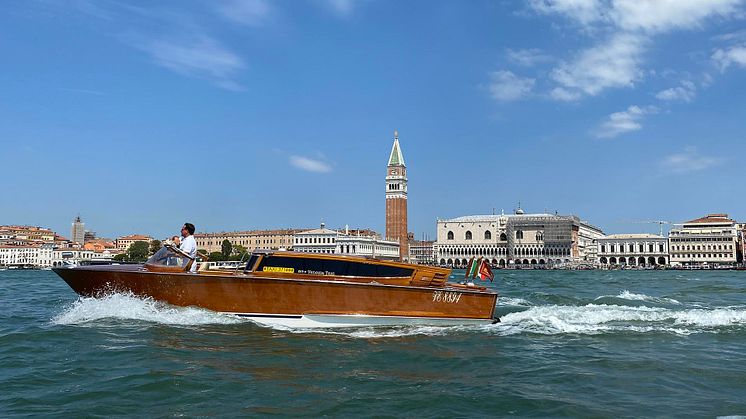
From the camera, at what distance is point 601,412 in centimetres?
674

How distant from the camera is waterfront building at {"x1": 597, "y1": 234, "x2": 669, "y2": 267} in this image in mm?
128375

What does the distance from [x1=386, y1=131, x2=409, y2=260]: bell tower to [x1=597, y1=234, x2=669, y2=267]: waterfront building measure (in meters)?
40.4

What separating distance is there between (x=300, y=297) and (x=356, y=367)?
3854 mm

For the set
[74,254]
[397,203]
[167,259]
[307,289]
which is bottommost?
[307,289]

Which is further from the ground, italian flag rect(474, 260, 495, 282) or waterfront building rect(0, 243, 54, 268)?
waterfront building rect(0, 243, 54, 268)

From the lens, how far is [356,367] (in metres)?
9.04

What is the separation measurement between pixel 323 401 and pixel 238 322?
227 inches

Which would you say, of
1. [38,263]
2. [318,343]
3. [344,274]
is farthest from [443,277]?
[38,263]

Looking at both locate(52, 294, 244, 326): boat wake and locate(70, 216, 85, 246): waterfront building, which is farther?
locate(70, 216, 85, 246): waterfront building

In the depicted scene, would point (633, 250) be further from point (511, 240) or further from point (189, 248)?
point (189, 248)

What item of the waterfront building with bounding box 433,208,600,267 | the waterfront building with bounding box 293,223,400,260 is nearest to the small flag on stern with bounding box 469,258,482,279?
the waterfront building with bounding box 293,223,400,260

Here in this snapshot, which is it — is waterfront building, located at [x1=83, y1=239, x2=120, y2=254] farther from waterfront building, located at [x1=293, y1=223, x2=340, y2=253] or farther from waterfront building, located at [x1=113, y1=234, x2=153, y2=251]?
waterfront building, located at [x1=293, y1=223, x2=340, y2=253]

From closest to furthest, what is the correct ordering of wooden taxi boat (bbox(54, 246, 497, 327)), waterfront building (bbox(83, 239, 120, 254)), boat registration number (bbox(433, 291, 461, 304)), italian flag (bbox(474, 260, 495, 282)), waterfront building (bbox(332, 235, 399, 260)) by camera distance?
1. wooden taxi boat (bbox(54, 246, 497, 327))
2. boat registration number (bbox(433, 291, 461, 304))
3. italian flag (bbox(474, 260, 495, 282))
4. waterfront building (bbox(83, 239, 120, 254))
5. waterfront building (bbox(332, 235, 399, 260))

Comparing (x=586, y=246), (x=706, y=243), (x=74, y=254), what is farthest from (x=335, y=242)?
(x=706, y=243)
